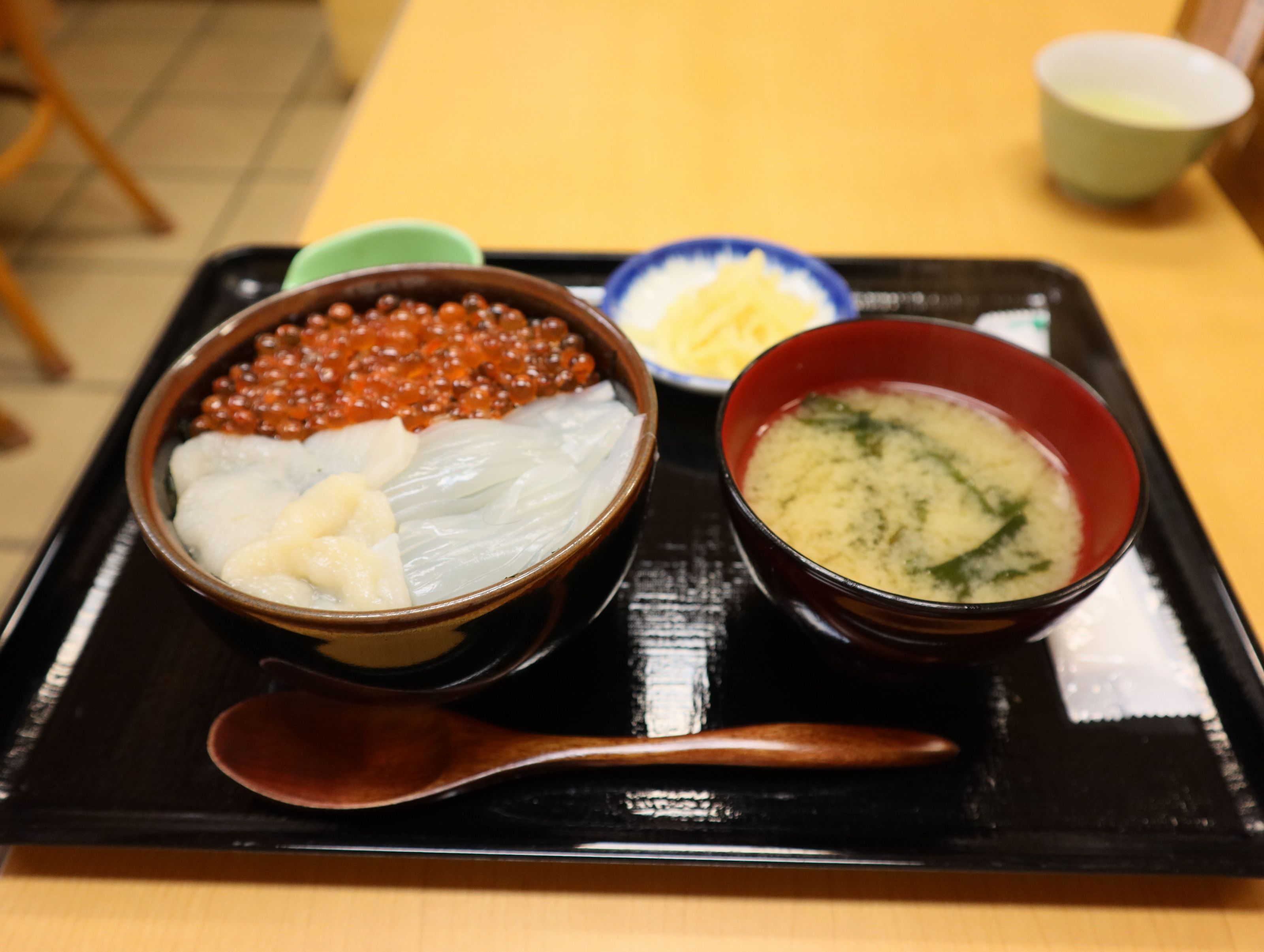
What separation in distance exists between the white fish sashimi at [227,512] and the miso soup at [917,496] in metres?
0.40

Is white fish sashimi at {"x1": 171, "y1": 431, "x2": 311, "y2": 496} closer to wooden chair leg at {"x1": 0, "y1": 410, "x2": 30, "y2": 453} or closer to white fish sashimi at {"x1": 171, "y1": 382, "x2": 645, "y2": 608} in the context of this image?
white fish sashimi at {"x1": 171, "y1": 382, "x2": 645, "y2": 608}

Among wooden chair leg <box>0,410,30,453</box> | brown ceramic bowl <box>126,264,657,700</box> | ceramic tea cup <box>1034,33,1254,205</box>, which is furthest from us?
wooden chair leg <box>0,410,30,453</box>

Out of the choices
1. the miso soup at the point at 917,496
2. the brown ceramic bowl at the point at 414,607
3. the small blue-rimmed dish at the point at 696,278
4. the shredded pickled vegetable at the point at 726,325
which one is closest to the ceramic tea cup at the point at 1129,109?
the small blue-rimmed dish at the point at 696,278

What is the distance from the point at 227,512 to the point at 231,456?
3.4 inches

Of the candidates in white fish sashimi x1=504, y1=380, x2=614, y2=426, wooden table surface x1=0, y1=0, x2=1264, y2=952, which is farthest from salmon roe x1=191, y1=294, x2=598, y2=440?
wooden table surface x1=0, y1=0, x2=1264, y2=952

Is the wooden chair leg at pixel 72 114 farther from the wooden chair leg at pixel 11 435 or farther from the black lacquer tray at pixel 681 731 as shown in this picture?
the black lacquer tray at pixel 681 731

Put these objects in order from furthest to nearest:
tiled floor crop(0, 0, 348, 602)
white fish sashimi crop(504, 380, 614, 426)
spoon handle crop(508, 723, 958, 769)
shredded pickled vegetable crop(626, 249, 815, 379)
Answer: tiled floor crop(0, 0, 348, 602) < shredded pickled vegetable crop(626, 249, 815, 379) < white fish sashimi crop(504, 380, 614, 426) < spoon handle crop(508, 723, 958, 769)

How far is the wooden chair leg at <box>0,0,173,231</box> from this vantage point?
2178 mm

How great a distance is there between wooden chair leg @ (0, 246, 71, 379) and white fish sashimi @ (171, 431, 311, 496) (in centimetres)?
180

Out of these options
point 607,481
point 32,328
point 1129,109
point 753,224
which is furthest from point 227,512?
point 32,328

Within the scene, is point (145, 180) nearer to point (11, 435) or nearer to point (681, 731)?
point (11, 435)

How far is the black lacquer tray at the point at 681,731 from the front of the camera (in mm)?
654

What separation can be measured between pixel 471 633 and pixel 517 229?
889 millimetres

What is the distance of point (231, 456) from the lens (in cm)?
74
